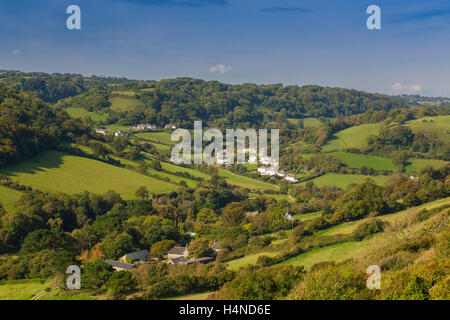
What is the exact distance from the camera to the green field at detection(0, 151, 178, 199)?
35.6 metres

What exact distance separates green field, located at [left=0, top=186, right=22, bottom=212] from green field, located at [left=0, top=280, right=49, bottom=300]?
37.8ft

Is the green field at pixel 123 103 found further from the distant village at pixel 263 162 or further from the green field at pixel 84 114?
the distant village at pixel 263 162

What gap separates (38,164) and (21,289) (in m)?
23.9

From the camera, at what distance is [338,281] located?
1084cm

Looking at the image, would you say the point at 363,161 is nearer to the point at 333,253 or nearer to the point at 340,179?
the point at 340,179

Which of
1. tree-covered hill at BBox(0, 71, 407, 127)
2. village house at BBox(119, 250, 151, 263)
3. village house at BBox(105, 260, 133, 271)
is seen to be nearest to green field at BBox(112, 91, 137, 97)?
tree-covered hill at BBox(0, 71, 407, 127)

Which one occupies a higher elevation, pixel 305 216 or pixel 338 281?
pixel 338 281

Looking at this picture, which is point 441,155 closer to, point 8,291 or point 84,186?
point 84,186

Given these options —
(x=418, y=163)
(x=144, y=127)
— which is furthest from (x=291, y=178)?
(x=144, y=127)

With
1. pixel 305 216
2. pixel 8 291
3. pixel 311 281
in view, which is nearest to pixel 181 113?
pixel 305 216

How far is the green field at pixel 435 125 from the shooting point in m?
64.4

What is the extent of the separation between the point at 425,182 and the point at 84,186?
32.8 m

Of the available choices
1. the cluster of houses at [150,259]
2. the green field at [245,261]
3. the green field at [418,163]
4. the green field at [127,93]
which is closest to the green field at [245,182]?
the green field at [418,163]

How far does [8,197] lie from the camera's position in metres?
30.4
